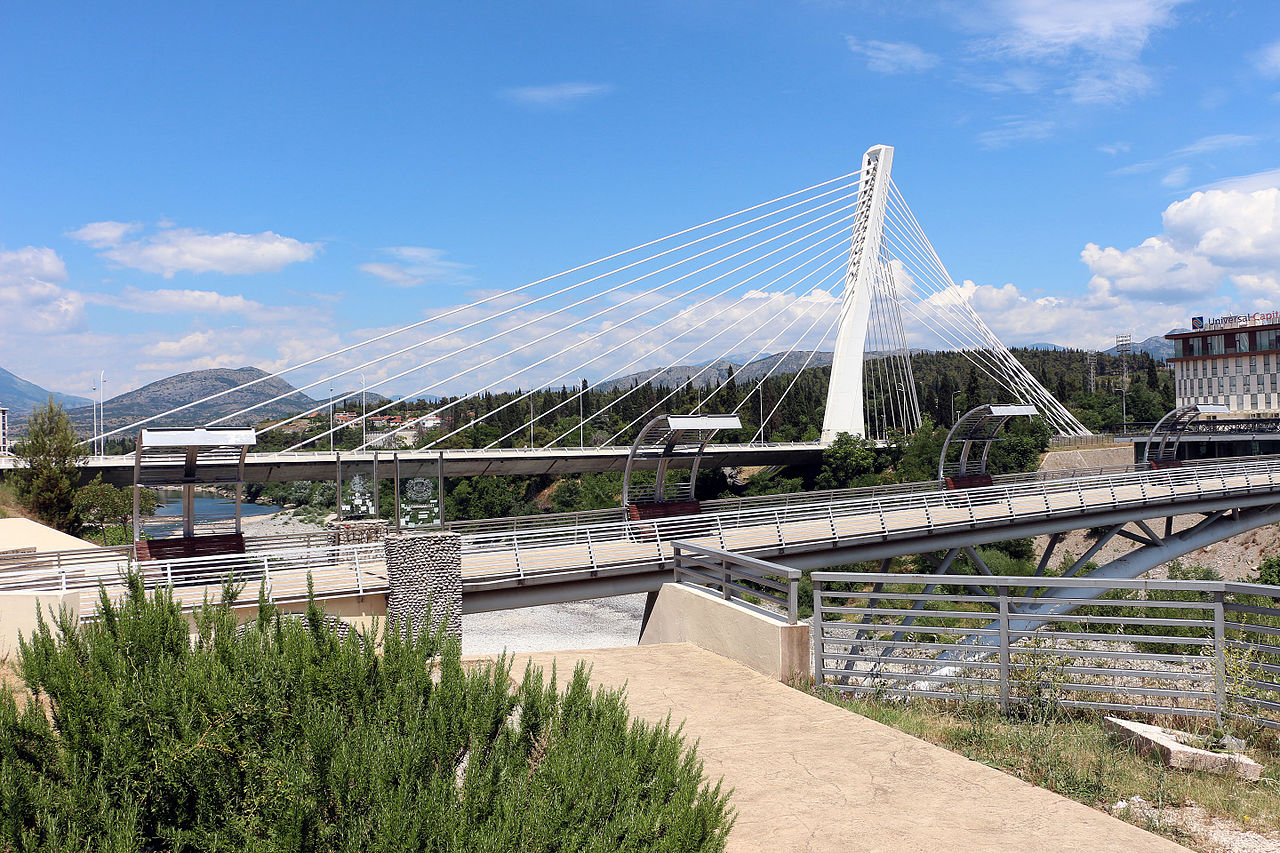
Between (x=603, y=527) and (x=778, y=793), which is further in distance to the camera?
(x=603, y=527)

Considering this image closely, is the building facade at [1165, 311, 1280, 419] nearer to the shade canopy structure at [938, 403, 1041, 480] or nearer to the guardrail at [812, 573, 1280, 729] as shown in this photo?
the shade canopy structure at [938, 403, 1041, 480]

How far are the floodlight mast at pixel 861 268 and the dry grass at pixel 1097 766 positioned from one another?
1761 inches

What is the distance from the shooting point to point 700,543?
70.6 feet

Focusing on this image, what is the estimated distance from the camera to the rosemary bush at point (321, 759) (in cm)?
326

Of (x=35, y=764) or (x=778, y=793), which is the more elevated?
(x=35, y=764)

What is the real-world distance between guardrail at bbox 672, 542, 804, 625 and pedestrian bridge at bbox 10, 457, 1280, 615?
0.39 metres

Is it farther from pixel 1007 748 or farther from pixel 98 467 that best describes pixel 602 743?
pixel 98 467

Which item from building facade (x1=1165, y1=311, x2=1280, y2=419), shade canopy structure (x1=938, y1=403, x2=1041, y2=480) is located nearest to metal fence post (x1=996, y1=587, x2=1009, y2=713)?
shade canopy structure (x1=938, y1=403, x2=1041, y2=480)

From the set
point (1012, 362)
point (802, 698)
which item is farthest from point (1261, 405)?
point (802, 698)

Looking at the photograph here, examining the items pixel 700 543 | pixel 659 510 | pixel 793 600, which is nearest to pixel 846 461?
pixel 659 510

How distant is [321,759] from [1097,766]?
4689mm

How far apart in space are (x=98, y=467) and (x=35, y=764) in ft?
149

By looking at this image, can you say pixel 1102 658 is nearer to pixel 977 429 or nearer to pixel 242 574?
pixel 242 574

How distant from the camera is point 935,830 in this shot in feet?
15.4
